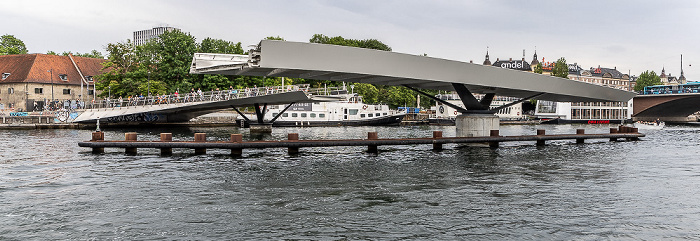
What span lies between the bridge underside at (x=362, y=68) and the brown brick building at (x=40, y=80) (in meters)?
63.8

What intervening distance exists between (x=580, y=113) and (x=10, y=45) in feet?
397

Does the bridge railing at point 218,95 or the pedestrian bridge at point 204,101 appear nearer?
the pedestrian bridge at point 204,101

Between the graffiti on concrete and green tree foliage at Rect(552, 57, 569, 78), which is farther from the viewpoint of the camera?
green tree foliage at Rect(552, 57, 569, 78)

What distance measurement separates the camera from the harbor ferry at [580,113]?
4221 inches

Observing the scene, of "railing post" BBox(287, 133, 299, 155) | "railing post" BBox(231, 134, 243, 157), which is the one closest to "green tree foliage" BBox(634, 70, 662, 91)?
"railing post" BBox(287, 133, 299, 155)

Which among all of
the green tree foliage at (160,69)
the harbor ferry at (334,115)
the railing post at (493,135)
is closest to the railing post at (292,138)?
the railing post at (493,135)

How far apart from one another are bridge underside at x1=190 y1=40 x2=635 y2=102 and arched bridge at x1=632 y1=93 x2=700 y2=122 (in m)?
78.7

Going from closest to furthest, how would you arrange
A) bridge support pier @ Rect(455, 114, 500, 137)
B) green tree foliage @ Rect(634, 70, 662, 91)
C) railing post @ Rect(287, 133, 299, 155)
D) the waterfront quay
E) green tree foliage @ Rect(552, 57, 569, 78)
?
the waterfront quay < railing post @ Rect(287, 133, 299, 155) < bridge support pier @ Rect(455, 114, 500, 137) < green tree foliage @ Rect(552, 57, 569, 78) < green tree foliage @ Rect(634, 70, 662, 91)

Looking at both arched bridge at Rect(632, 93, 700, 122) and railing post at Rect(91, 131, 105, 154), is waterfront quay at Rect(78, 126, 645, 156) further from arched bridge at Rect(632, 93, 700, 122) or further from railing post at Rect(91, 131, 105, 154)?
arched bridge at Rect(632, 93, 700, 122)

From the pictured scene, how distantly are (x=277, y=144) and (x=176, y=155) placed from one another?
6.21 metres

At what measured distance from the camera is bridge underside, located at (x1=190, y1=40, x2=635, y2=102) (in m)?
22.5

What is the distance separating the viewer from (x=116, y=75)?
254ft

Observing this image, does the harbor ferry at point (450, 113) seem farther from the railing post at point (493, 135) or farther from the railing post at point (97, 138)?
the railing post at point (97, 138)

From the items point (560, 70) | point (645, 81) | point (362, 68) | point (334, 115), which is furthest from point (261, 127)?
point (645, 81)
